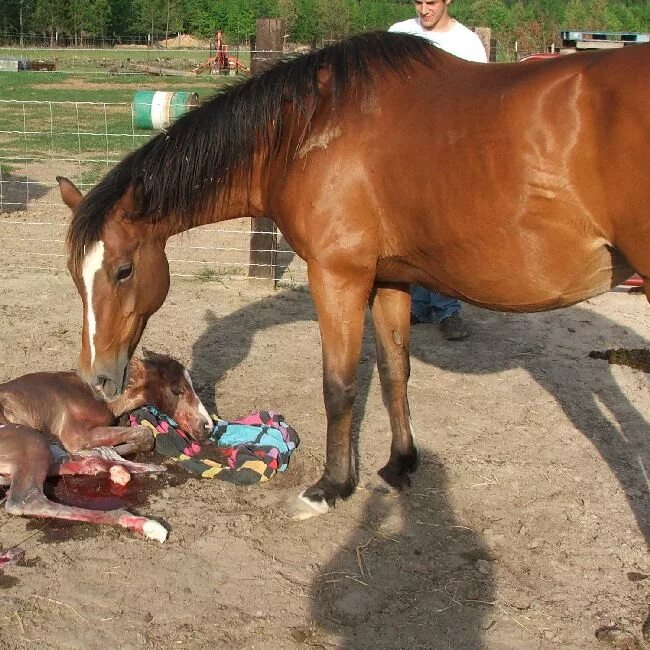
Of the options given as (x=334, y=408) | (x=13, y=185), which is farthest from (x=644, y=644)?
(x=13, y=185)

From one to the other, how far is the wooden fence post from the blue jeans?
1.54 m

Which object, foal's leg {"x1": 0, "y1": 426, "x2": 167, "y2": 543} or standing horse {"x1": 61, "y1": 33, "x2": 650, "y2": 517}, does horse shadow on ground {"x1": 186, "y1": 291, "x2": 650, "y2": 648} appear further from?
foal's leg {"x1": 0, "y1": 426, "x2": 167, "y2": 543}

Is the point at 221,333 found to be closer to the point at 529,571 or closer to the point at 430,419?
the point at 430,419

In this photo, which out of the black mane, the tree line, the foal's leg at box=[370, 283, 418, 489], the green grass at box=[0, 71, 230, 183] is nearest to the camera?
the black mane

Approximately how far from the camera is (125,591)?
122 inches

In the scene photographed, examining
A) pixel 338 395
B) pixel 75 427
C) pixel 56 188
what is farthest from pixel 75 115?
pixel 338 395

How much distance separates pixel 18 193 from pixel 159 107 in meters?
4.18

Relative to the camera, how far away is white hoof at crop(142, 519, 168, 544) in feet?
11.3

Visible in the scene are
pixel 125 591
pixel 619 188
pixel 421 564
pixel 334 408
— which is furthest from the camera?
pixel 334 408

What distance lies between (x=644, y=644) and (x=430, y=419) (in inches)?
83.0

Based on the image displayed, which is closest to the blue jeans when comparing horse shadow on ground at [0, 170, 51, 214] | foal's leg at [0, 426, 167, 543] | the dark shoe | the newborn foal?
the dark shoe

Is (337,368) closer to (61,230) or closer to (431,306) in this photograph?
(431,306)

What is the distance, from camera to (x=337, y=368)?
11.9 feet

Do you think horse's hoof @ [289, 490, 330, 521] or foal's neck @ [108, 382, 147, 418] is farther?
foal's neck @ [108, 382, 147, 418]
